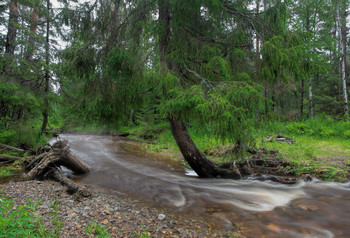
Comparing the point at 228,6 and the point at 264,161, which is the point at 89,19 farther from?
the point at 264,161

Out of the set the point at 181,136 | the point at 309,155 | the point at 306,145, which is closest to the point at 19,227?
the point at 181,136

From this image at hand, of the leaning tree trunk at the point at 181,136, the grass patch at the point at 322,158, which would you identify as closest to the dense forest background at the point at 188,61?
the leaning tree trunk at the point at 181,136

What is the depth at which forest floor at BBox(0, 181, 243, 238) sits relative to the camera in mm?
3004

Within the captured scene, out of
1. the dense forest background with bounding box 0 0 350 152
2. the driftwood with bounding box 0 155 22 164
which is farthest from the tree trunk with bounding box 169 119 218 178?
the driftwood with bounding box 0 155 22 164

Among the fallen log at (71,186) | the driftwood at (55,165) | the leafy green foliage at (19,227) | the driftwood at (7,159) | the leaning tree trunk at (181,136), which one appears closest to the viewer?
the leafy green foliage at (19,227)

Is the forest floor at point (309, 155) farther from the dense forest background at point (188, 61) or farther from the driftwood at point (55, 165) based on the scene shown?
the driftwood at point (55, 165)

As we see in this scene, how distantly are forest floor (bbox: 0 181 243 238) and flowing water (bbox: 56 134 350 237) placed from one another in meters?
0.44

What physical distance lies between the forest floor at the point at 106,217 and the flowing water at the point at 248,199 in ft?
1.45

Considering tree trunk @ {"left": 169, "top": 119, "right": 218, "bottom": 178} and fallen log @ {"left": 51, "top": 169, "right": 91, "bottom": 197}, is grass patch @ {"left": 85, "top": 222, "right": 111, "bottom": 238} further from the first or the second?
tree trunk @ {"left": 169, "top": 119, "right": 218, "bottom": 178}

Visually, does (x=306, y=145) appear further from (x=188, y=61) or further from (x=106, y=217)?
(x=106, y=217)

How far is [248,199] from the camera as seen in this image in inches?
189

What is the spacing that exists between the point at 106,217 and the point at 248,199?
10.3ft

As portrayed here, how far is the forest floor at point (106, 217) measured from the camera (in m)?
3.00

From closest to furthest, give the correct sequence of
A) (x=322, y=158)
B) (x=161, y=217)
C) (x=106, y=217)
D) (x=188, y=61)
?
(x=106, y=217), (x=161, y=217), (x=188, y=61), (x=322, y=158)
